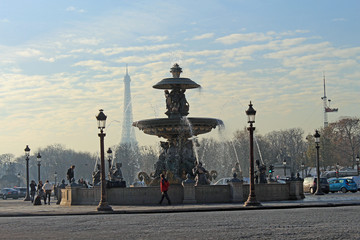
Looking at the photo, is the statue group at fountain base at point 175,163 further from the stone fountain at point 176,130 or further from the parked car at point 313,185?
the parked car at point 313,185

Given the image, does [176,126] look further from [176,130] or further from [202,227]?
[202,227]

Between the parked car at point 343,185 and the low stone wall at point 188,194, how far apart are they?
2278 centimetres

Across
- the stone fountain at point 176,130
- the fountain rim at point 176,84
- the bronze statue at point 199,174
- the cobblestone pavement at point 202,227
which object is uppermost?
the fountain rim at point 176,84

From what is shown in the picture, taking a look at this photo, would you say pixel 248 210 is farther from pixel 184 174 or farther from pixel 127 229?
pixel 184 174

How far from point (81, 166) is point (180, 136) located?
13271 cm

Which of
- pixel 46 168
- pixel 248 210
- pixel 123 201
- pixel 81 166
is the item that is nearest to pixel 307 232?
pixel 248 210

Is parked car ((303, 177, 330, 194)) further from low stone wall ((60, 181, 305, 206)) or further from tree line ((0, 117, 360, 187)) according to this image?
tree line ((0, 117, 360, 187))

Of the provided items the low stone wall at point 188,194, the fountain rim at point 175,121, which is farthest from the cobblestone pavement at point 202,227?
the fountain rim at point 175,121

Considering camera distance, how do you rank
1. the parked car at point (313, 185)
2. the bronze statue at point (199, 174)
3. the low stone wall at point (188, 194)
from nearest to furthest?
the low stone wall at point (188, 194) < the bronze statue at point (199, 174) < the parked car at point (313, 185)

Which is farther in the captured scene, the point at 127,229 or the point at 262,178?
the point at 262,178

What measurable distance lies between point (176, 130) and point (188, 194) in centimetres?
676

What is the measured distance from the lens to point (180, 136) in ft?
130

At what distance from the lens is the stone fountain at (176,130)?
3825cm

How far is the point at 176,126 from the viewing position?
125 ft
